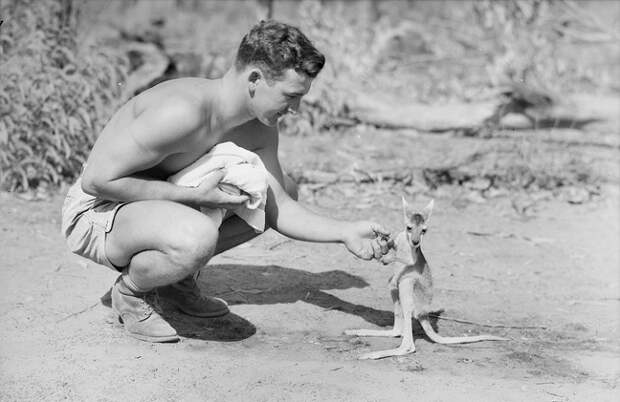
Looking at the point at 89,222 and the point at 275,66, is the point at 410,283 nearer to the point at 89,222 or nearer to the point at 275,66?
the point at 275,66

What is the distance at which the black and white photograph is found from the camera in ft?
11.9

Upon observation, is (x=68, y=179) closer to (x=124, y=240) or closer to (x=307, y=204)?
(x=307, y=204)

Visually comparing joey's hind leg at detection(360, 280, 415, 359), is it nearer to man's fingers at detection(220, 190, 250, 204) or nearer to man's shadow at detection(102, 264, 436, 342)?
man's shadow at detection(102, 264, 436, 342)

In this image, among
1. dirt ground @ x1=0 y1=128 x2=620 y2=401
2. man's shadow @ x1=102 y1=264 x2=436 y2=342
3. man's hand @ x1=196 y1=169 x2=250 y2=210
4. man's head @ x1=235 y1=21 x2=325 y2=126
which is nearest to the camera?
dirt ground @ x1=0 y1=128 x2=620 y2=401

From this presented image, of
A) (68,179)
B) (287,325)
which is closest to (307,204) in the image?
(68,179)

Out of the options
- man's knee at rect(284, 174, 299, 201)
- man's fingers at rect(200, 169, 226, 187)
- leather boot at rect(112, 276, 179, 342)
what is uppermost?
man's fingers at rect(200, 169, 226, 187)

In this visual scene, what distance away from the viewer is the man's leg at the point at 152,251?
3617 mm

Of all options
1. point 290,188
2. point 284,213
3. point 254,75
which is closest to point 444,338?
point 284,213

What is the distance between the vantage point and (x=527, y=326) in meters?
4.38

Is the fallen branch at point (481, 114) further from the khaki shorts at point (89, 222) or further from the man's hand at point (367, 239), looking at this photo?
the khaki shorts at point (89, 222)

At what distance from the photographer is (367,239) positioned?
379 cm

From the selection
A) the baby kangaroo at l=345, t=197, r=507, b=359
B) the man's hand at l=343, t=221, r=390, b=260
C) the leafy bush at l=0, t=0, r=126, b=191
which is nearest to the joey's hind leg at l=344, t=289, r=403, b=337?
the baby kangaroo at l=345, t=197, r=507, b=359

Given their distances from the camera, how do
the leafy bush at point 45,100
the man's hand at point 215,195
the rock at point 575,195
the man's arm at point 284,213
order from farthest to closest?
the rock at point 575,195, the leafy bush at point 45,100, the man's arm at point 284,213, the man's hand at point 215,195

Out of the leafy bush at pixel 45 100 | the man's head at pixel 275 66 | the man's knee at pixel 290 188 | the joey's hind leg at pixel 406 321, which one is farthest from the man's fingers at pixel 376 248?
the leafy bush at pixel 45 100
